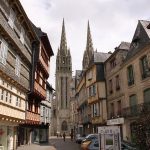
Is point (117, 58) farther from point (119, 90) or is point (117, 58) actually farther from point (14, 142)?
point (14, 142)

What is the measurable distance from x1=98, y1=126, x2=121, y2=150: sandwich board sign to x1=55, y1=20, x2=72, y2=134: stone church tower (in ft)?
268

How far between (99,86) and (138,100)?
951 cm

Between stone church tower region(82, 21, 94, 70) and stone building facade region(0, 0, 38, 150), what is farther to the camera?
stone church tower region(82, 21, 94, 70)

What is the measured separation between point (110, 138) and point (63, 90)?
8644 cm

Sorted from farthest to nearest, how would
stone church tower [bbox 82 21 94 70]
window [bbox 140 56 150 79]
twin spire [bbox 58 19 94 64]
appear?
1. stone church tower [bbox 82 21 94 70]
2. twin spire [bbox 58 19 94 64]
3. window [bbox 140 56 150 79]

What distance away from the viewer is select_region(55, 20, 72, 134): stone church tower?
92.9 meters

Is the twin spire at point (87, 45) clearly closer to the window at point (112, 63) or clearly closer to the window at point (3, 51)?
the window at point (112, 63)

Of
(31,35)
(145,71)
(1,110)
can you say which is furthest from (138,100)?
(1,110)

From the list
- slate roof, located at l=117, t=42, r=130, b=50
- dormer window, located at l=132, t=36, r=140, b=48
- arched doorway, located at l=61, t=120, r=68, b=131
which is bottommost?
arched doorway, located at l=61, t=120, r=68, b=131

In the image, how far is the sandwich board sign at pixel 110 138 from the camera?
9.27 metres

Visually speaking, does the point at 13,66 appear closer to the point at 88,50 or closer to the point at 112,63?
the point at 112,63

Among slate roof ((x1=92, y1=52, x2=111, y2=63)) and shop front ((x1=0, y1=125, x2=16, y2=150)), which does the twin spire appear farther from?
shop front ((x1=0, y1=125, x2=16, y2=150))

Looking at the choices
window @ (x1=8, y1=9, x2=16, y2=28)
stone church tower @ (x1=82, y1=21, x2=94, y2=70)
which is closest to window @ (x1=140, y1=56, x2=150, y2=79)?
window @ (x1=8, y1=9, x2=16, y2=28)

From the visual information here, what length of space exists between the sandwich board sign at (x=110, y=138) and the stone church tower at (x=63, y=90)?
81.8m
